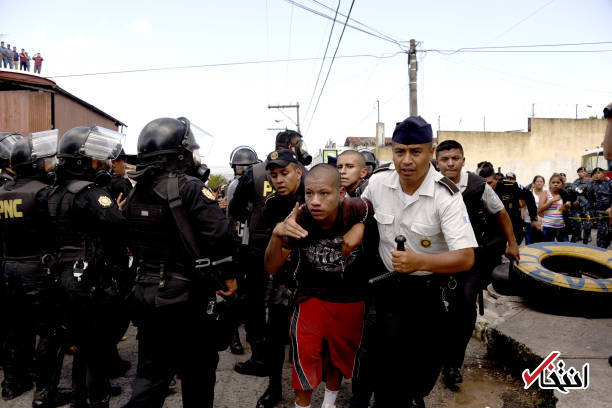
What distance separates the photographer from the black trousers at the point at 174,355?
250 centimetres

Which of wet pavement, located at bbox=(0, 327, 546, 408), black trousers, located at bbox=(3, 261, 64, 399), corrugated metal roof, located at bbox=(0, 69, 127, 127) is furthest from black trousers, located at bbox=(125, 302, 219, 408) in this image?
corrugated metal roof, located at bbox=(0, 69, 127, 127)

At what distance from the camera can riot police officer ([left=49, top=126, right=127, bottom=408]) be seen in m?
3.17

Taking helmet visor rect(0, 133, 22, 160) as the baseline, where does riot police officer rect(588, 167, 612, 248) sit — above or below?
below

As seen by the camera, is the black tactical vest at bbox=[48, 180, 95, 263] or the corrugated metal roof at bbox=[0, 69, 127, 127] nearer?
the black tactical vest at bbox=[48, 180, 95, 263]

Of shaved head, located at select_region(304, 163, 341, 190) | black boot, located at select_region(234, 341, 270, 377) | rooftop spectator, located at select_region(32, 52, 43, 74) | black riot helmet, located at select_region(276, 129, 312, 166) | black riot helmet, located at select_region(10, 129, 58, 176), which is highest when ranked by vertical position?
rooftop spectator, located at select_region(32, 52, 43, 74)

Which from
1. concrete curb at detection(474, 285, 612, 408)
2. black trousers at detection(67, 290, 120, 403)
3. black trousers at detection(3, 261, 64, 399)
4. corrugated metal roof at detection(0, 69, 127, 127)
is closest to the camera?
concrete curb at detection(474, 285, 612, 408)

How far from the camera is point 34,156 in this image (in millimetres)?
3674

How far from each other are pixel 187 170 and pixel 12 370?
2.63m

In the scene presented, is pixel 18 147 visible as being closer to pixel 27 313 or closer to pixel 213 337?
pixel 27 313

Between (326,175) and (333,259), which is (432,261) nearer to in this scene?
(333,259)

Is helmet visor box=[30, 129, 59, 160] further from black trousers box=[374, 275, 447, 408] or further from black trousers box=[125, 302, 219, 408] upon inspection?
black trousers box=[374, 275, 447, 408]

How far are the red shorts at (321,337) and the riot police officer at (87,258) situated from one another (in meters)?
1.60

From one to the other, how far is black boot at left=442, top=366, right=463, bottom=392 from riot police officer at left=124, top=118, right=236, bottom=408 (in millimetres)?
2152

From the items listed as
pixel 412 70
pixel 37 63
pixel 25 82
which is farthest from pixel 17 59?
pixel 412 70
